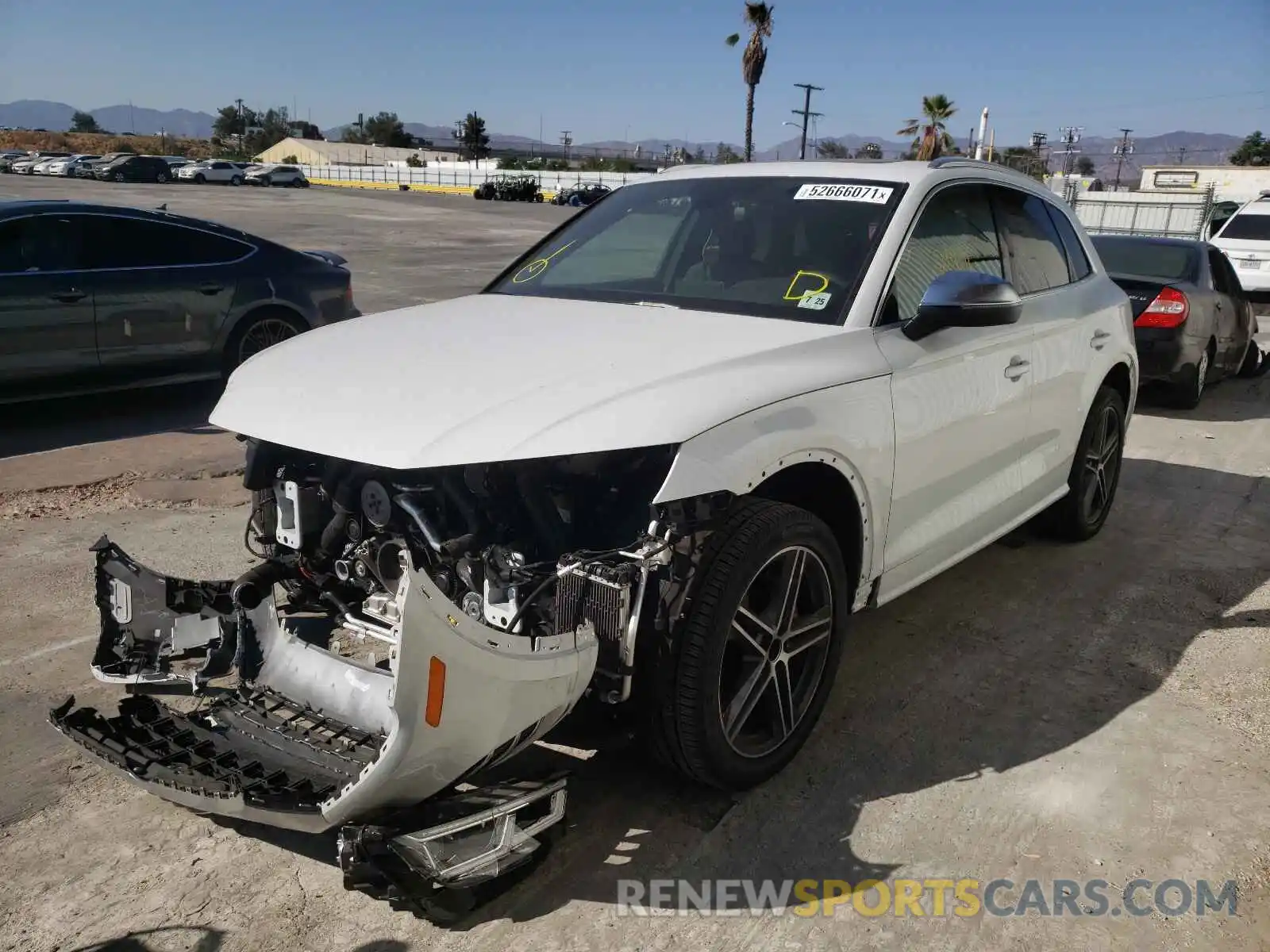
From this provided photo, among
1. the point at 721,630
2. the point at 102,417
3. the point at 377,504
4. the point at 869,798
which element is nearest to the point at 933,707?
the point at 869,798

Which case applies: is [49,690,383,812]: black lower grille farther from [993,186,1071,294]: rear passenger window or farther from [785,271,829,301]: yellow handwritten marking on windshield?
[993,186,1071,294]: rear passenger window

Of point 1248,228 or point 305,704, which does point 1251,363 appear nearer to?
point 1248,228

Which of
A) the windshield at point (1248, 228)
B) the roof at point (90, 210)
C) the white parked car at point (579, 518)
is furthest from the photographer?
the windshield at point (1248, 228)

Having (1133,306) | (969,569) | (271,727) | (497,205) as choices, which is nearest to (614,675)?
(271,727)

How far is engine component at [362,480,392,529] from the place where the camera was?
123 inches

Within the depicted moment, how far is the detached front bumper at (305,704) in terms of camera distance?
2.44m

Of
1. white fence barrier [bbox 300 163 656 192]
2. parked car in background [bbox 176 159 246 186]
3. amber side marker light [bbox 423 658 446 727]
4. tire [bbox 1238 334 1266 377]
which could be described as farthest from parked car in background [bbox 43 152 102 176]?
amber side marker light [bbox 423 658 446 727]

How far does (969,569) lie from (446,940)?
11.8 ft

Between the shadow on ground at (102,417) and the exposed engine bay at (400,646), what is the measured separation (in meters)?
3.83

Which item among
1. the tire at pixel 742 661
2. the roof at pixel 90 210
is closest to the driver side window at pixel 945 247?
the tire at pixel 742 661

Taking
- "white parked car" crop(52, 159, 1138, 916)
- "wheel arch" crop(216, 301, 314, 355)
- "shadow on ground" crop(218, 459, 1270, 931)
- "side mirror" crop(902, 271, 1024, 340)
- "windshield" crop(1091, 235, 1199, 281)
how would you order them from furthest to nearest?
"windshield" crop(1091, 235, 1199, 281) → "wheel arch" crop(216, 301, 314, 355) → "side mirror" crop(902, 271, 1024, 340) → "shadow on ground" crop(218, 459, 1270, 931) → "white parked car" crop(52, 159, 1138, 916)

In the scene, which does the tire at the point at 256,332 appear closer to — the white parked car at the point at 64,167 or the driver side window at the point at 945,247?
the driver side window at the point at 945,247

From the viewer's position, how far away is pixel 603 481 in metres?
3.08

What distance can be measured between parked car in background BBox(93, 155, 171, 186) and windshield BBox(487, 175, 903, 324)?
59458 mm
